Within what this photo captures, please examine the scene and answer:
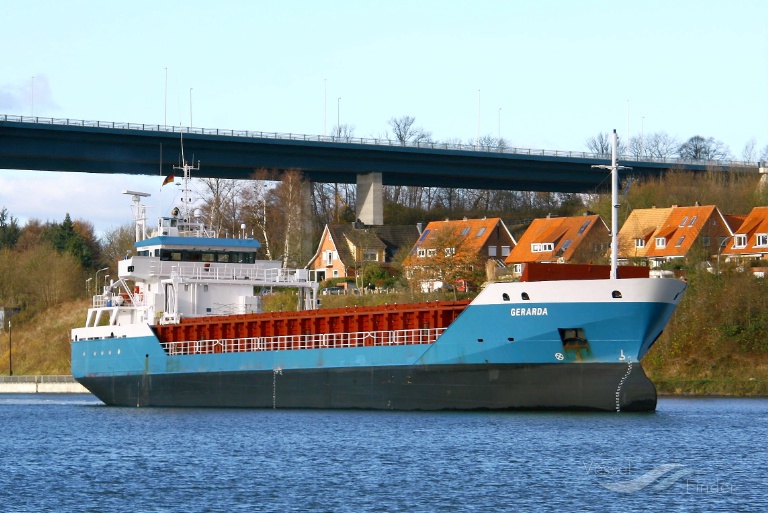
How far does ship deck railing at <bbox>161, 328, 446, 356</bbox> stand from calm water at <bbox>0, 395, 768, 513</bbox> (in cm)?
255

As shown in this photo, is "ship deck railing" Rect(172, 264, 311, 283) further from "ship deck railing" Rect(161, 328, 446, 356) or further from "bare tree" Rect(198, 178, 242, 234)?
"bare tree" Rect(198, 178, 242, 234)

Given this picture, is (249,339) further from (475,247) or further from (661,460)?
(475,247)

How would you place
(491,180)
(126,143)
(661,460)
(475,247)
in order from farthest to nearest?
(491,180), (475,247), (126,143), (661,460)

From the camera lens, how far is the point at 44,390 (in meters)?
71.6

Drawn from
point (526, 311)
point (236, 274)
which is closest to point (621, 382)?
point (526, 311)

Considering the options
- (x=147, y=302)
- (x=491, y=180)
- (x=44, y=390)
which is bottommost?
(x=44, y=390)

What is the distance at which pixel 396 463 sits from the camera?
28.2 metres

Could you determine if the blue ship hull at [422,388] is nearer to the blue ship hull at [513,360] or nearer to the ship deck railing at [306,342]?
the blue ship hull at [513,360]

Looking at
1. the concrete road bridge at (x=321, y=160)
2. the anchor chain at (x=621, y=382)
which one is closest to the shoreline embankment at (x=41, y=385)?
the concrete road bridge at (x=321, y=160)

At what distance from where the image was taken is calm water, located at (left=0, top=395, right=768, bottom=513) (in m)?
23.8

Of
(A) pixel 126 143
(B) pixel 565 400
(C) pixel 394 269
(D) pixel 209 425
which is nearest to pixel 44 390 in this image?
(A) pixel 126 143

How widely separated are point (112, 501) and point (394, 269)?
198 ft

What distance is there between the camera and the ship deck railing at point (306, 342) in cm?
3953

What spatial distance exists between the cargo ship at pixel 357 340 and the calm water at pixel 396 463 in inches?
41.8
